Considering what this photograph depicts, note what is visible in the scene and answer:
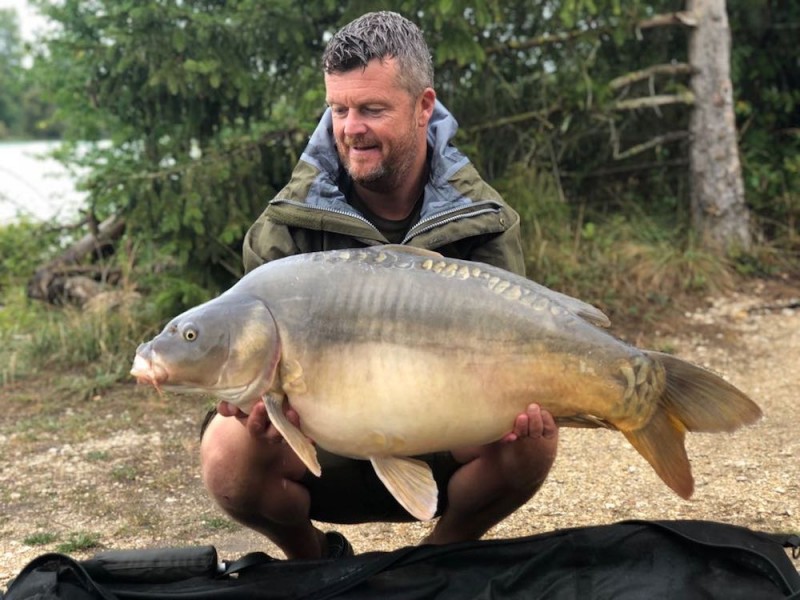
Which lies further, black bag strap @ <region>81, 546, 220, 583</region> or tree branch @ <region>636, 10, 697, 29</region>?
tree branch @ <region>636, 10, 697, 29</region>

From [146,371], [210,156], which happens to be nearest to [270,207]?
[146,371]

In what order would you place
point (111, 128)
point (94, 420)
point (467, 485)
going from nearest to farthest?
1. point (467, 485)
2. point (94, 420)
3. point (111, 128)

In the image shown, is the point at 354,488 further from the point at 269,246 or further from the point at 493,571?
the point at 269,246

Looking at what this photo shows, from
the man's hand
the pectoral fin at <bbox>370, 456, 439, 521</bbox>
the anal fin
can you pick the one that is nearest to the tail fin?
the anal fin

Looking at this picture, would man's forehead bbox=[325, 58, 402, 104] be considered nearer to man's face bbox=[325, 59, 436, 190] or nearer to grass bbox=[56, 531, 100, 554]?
man's face bbox=[325, 59, 436, 190]

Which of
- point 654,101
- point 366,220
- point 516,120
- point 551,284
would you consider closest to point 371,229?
point 366,220

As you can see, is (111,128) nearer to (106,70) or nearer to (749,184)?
(106,70)

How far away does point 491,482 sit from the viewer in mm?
1975

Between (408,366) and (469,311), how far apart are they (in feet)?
0.46

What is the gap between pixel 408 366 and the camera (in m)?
1.61

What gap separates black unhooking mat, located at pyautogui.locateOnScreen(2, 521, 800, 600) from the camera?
170 cm

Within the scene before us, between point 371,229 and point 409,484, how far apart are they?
57cm

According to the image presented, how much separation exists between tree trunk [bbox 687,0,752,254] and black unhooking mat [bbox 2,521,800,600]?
11.3ft

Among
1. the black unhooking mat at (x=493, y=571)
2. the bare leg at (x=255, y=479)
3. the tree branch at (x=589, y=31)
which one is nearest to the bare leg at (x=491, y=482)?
the black unhooking mat at (x=493, y=571)
